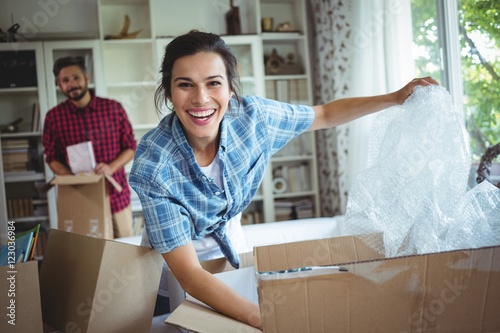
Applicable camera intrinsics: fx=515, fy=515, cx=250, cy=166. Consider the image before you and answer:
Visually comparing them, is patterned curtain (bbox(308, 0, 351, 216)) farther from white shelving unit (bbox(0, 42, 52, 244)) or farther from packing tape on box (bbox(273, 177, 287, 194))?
white shelving unit (bbox(0, 42, 52, 244))

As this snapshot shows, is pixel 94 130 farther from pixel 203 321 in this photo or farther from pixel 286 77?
pixel 203 321

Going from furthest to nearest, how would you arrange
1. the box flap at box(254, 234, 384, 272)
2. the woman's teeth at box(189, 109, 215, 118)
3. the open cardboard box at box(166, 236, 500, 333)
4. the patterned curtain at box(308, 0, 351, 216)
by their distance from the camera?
the patterned curtain at box(308, 0, 351, 216)
the woman's teeth at box(189, 109, 215, 118)
the box flap at box(254, 234, 384, 272)
the open cardboard box at box(166, 236, 500, 333)

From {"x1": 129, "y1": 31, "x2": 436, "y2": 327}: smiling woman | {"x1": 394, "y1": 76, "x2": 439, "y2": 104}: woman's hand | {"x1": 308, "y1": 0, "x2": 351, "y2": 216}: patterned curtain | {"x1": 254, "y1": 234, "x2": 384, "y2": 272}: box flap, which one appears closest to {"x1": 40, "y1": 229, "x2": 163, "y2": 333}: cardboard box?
{"x1": 129, "y1": 31, "x2": 436, "y2": 327}: smiling woman

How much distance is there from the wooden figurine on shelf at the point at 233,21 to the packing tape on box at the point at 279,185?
1265 millimetres

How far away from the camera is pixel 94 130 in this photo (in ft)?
10.7

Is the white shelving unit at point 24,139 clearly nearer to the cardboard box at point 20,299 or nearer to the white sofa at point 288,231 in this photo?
the white sofa at point 288,231

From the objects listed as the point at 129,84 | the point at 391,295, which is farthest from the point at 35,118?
the point at 391,295

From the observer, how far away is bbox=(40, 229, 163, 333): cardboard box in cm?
119

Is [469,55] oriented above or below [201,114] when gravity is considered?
above

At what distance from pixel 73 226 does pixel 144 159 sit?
162 centimetres

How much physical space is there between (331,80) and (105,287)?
9.91ft

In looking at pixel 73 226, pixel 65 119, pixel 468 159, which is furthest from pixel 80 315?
pixel 65 119

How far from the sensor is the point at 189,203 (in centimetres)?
131

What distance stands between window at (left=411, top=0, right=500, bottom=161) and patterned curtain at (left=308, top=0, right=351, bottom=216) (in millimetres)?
752
